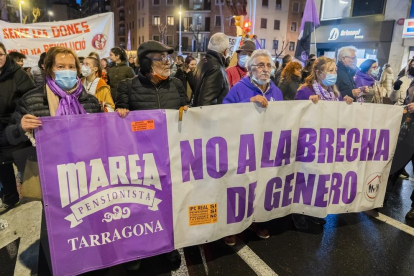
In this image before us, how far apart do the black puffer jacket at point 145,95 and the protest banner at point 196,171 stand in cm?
45

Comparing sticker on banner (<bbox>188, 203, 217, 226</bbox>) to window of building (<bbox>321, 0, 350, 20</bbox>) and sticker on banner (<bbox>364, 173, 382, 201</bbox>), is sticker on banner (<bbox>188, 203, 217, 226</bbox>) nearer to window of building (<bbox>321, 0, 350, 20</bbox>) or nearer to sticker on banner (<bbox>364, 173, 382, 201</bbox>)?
sticker on banner (<bbox>364, 173, 382, 201</bbox>)

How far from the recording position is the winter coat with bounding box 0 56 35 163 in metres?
3.79

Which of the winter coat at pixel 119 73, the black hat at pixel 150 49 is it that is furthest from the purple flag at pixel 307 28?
the black hat at pixel 150 49

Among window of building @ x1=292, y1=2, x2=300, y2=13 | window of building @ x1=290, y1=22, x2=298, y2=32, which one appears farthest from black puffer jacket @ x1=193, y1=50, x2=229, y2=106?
window of building @ x1=292, y1=2, x2=300, y2=13

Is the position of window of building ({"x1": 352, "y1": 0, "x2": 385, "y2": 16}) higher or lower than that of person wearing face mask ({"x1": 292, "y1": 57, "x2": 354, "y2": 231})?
higher

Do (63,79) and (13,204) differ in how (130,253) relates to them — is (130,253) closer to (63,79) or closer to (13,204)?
(63,79)

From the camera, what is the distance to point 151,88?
321 cm

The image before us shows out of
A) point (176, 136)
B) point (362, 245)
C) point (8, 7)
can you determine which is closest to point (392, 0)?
point (362, 245)

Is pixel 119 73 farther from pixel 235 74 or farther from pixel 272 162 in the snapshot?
pixel 272 162

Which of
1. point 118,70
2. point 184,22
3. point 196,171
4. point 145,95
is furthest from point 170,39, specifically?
point 196,171

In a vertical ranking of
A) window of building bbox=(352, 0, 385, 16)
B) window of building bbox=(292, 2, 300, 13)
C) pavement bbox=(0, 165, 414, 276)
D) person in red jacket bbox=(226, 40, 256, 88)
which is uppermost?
Result: window of building bbox=(292, 2, 300, 13)

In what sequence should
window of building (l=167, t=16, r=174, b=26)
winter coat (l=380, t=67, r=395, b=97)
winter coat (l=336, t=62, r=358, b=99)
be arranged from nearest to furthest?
winter coat (l=336, t=62, r=358, b=99)
winter coat (l=380, t=67, r=395, b=97)
window of building (l=167, t=16, r=174, b=26)

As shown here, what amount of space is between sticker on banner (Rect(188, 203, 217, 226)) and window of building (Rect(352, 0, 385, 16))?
1726 cm

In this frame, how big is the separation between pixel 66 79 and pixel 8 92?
159cm
